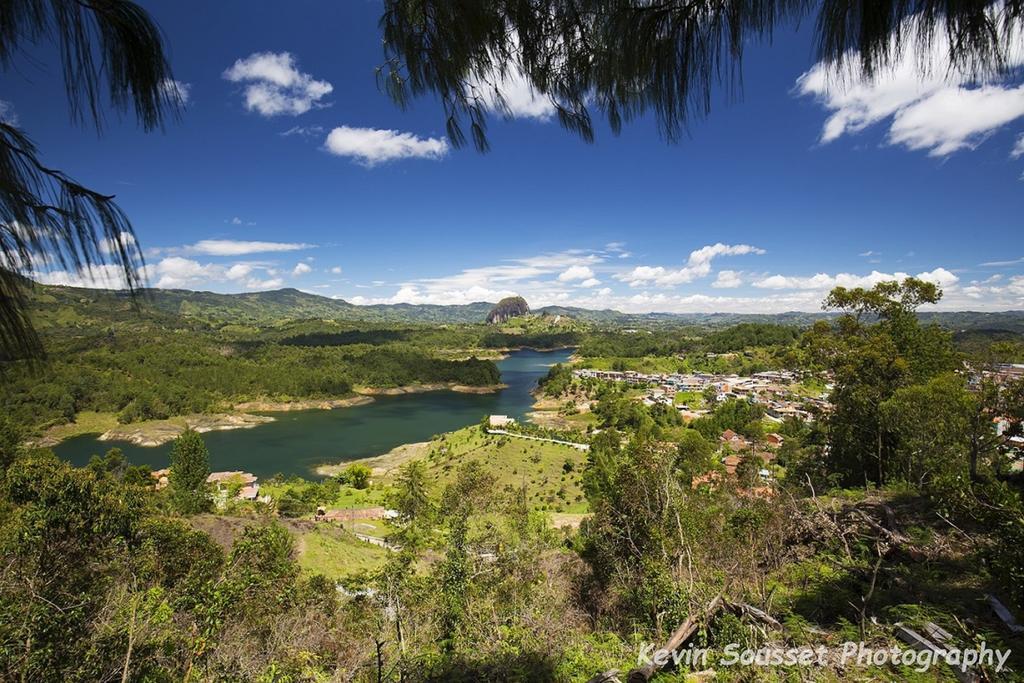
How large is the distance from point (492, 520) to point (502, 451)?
2019 centimetres

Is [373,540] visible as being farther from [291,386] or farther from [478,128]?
[291,386]

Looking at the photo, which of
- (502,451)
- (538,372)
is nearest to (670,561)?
(502,451)

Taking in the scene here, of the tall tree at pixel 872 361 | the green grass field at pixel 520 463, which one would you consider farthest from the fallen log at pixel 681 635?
the green grass field at pixel 520 463

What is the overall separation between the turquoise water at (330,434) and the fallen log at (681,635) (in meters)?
29.0

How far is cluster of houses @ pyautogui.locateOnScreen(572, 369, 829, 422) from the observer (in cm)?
4028

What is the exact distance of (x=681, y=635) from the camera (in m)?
3.99

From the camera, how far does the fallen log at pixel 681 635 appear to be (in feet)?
11.3

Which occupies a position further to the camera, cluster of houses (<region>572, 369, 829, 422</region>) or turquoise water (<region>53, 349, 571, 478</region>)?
cluster of houses (<region>572, 369, 829, 422</region>)

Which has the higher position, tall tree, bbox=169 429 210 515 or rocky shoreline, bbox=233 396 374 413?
tall tree, bbox=169 429 210 515

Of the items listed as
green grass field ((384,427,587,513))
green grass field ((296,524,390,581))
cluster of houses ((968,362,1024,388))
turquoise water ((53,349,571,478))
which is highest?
cluster of houses ((968,362,1024,388))

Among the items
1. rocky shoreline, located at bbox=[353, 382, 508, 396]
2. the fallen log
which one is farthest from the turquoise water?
the fallen log

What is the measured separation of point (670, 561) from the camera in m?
6.70

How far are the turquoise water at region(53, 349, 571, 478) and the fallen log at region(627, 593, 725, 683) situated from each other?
95.3 feet

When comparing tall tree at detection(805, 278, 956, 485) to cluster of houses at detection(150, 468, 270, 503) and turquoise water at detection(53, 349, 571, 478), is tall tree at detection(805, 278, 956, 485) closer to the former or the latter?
cluster of houses at detection(150, 468, 270, 503)
